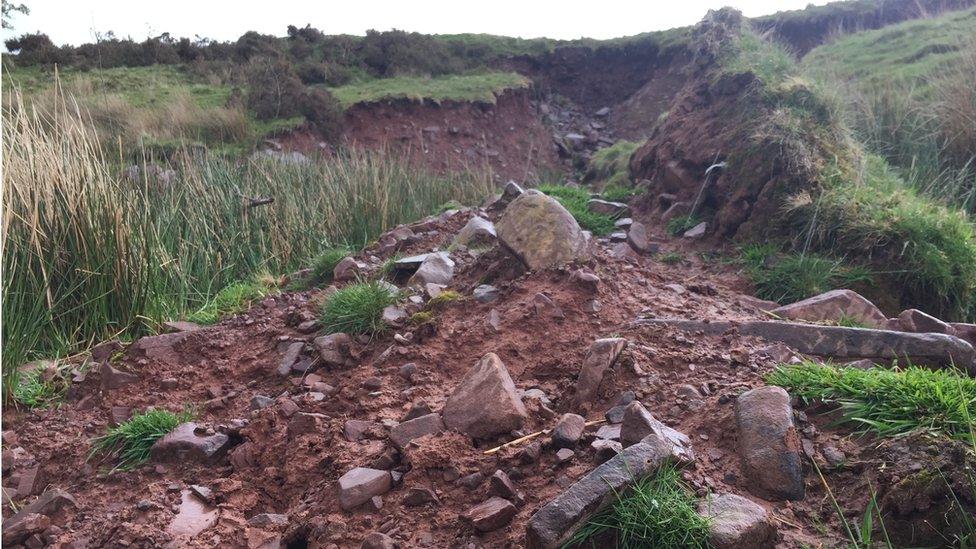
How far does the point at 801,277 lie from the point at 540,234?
220 cm

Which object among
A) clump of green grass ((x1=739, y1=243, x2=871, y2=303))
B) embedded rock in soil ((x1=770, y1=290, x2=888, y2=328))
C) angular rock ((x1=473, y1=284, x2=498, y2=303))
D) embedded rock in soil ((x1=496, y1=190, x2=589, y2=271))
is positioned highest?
embedded rock in soil ((x1=496, y1=190, x2=589, y2=271))

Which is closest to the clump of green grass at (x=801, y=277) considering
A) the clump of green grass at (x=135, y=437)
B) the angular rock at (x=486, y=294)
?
the angular rock at (x=486, y=294)

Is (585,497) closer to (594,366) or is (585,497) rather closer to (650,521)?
(650,521)

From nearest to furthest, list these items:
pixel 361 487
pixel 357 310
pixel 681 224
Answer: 1. pixel 361 487
2. pixel 357 310
3. pixel 681 224

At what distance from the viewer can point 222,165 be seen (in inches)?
328

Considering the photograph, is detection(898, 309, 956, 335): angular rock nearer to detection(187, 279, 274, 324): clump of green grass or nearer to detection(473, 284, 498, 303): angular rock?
detection(473, 284, 498, 303): angular rock

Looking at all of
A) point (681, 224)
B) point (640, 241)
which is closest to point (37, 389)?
point (640, 241)

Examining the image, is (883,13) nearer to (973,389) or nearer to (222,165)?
(222,165)

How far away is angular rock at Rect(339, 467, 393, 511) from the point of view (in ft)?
8.20

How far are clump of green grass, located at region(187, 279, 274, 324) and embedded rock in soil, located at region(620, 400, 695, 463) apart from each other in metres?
3.30

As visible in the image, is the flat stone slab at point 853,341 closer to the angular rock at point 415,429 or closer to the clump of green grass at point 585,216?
the angular rock at point 415,429

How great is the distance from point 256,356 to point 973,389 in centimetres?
336

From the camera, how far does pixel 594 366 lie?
9.73ft

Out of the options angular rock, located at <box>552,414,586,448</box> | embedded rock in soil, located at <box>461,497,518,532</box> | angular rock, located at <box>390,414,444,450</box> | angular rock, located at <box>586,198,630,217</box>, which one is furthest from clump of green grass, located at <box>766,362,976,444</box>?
angular rock, located at <box>586,198,630,217</box>
